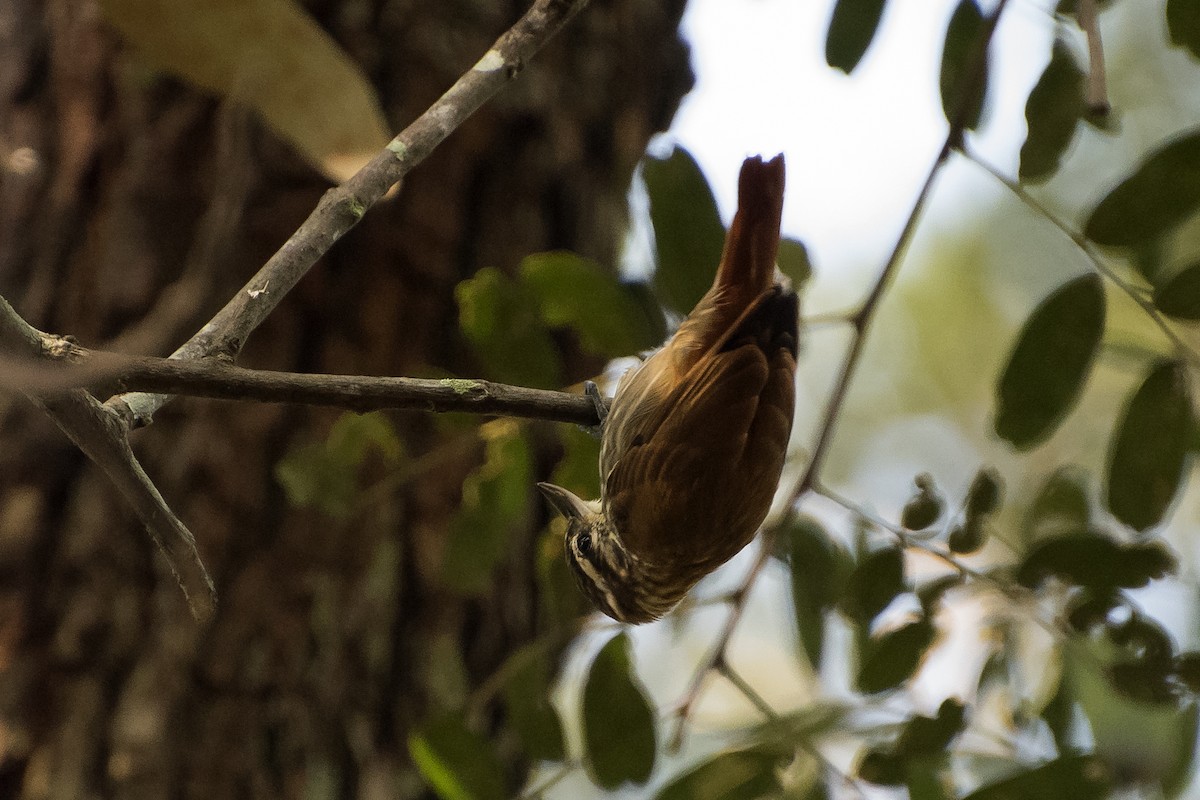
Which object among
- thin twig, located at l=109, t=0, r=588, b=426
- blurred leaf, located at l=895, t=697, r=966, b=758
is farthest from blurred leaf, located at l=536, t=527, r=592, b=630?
thin twig, located at l=109, t=0, r=588, b=426

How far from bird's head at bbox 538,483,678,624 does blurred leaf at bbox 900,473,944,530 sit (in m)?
0.37

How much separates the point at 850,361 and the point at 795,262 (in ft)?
0.69

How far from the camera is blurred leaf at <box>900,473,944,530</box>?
161cm

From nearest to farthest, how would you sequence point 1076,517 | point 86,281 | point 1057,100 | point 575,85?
point 1057,100 → point 1076,517 → point 86,281 → point 575,85

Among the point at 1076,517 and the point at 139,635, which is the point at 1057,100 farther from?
the point at 139,635

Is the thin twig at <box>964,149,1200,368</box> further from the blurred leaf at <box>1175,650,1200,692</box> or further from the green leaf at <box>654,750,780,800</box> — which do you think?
the green leaf at <box>654,750,780,800</box>

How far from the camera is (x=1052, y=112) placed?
1545 mm

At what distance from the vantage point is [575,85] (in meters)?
2.48

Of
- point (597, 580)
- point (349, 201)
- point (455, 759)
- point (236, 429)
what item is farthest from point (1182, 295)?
point (236, 429)

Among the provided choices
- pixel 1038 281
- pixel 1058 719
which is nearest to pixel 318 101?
pixel 1058 719

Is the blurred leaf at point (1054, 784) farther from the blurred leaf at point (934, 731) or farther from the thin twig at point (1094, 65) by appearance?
the thin twig at point (1094, 65)

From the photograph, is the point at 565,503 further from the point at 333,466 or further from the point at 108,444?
the point at 108,444

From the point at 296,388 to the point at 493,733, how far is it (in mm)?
1530

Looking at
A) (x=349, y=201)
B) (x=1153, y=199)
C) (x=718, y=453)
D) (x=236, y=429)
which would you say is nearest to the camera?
(x=349, y=201)
